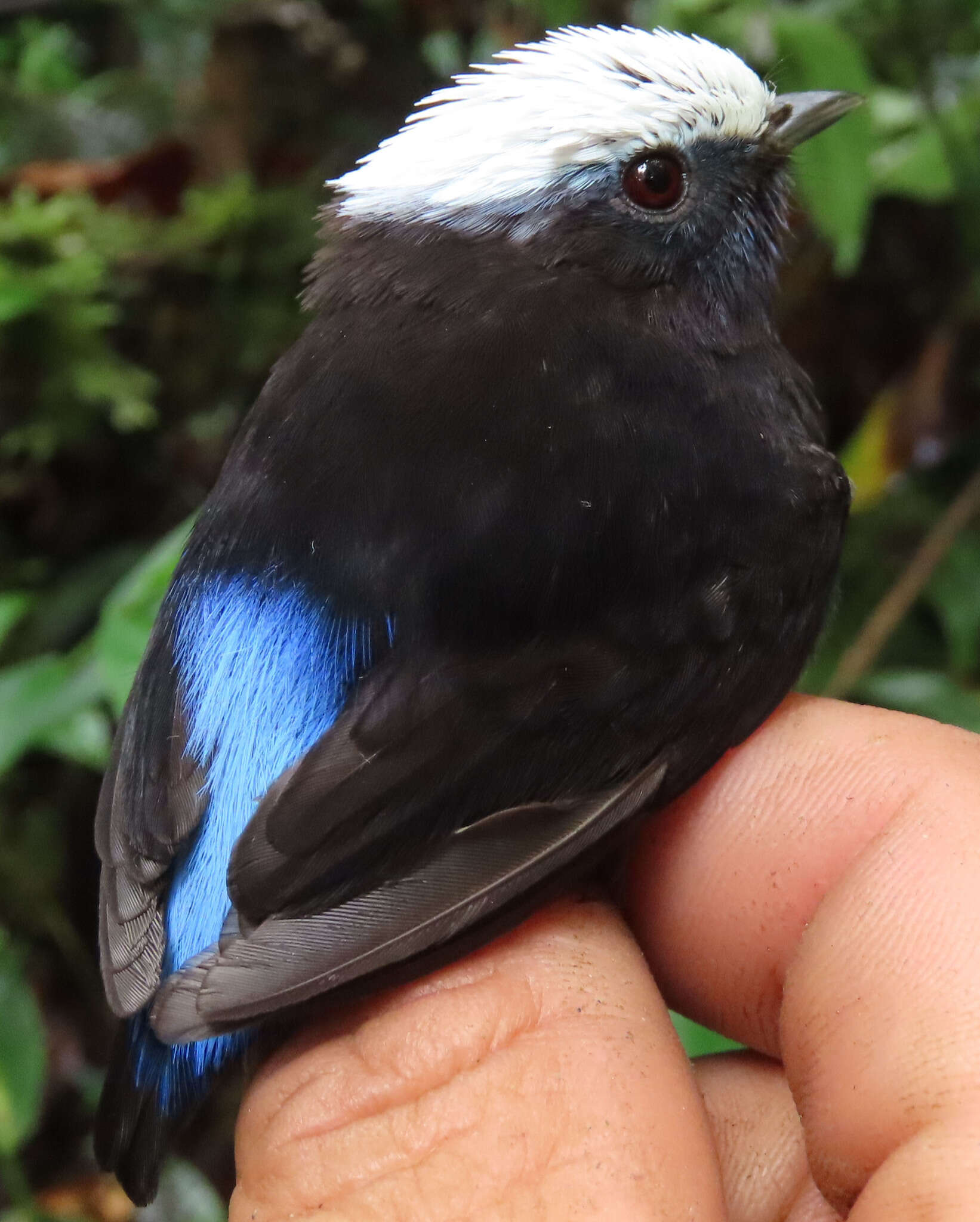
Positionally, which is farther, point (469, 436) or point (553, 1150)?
point (469, 436)

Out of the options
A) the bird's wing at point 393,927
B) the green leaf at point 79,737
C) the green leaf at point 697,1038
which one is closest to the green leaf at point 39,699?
the green leaf at point 79,737

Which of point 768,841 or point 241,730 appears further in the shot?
point 768,841

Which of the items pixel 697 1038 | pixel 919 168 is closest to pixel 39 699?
pixel 697 1038

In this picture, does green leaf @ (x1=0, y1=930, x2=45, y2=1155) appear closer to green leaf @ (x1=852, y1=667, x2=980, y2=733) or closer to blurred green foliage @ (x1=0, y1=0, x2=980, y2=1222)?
blurred green foliage @ (x1=0, y1=0, x2=980, y2=1222)

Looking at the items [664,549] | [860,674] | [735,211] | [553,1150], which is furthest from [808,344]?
[553,1150]

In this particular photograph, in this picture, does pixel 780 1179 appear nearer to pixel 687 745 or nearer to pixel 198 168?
pixel 687 745

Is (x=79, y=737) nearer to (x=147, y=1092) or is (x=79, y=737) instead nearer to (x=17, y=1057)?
(x=17, y=1057)
